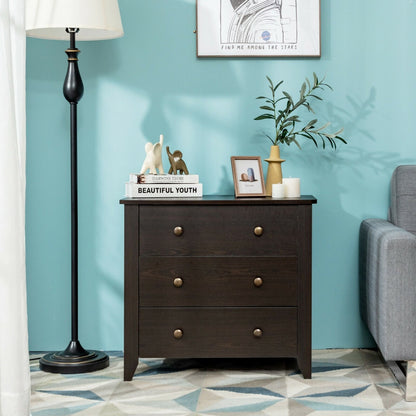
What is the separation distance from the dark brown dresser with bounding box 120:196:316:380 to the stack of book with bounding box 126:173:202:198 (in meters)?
0.08

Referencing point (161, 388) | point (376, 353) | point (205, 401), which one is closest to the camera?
point (205, 401)

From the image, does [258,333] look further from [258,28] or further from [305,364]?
[258,28]

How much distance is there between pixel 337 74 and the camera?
9.27ft

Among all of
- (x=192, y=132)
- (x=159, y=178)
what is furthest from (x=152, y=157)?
(x=192, y=132)

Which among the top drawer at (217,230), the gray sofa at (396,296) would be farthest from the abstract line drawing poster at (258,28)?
the gray sofa at (396,296)

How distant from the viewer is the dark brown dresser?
2438mm

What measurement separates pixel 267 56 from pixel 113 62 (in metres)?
0.66

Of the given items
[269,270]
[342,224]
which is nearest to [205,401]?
[269,270]

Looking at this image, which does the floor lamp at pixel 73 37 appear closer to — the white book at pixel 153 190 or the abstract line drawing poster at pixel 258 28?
the white book at pixel 153 190

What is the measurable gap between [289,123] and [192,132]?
0.43 meters

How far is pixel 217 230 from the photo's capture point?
2.45 meters

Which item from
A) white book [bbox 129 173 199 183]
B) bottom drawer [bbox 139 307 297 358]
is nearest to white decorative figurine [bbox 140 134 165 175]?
white book [bbox 129 173 199 183]

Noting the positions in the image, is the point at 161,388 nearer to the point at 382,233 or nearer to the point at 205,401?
the point at 205,401

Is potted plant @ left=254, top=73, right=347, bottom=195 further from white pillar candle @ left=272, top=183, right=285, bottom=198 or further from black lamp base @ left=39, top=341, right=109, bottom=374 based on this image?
black lamp base @ left=39, top=341, right=109, bottom=374
